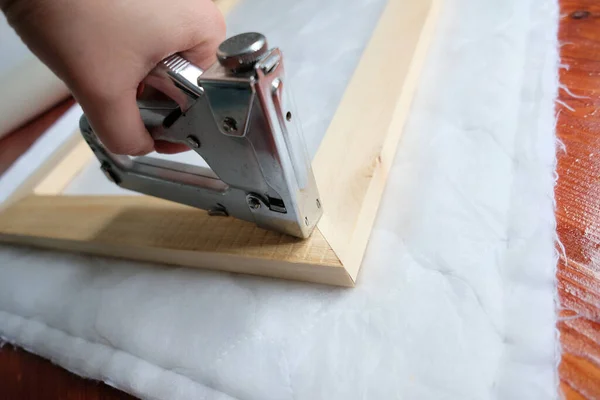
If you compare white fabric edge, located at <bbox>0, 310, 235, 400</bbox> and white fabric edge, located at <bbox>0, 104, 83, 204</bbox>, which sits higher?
white fabric edge, located at <bbox>0, 104, 83, 204</bbox>

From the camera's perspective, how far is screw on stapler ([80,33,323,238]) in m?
0.30

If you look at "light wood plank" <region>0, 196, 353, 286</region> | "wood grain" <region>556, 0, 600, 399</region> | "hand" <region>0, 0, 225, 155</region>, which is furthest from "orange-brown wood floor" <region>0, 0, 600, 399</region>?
"hand" <region>0, 0, 225, 155</region>

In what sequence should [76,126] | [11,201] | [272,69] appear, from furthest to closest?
[76,126]
[11,201]
[272,69]

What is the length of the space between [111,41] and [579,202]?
1.31 ft

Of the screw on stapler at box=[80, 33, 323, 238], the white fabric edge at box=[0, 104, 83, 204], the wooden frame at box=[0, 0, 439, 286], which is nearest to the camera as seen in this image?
the screw on stapler at box=[80, 33, 323, 238]

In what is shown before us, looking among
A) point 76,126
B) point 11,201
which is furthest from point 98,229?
point 76,126

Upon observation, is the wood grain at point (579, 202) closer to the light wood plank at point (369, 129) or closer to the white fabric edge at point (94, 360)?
the light wood plank at point (369, 129)

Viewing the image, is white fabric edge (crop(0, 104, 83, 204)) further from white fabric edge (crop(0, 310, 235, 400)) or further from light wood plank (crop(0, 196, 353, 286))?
white fabric edge (crop(0, 310, 235, 400))

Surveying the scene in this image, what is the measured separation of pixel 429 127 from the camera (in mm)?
515

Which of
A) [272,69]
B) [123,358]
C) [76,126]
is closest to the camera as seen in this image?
[272,69]

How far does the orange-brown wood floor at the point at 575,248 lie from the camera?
329 mm

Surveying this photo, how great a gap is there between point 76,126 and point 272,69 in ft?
1.84

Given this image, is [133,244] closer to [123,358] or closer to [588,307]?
[123,358]

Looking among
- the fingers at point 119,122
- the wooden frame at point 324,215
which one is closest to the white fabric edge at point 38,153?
the wooden frame at point 324,215
